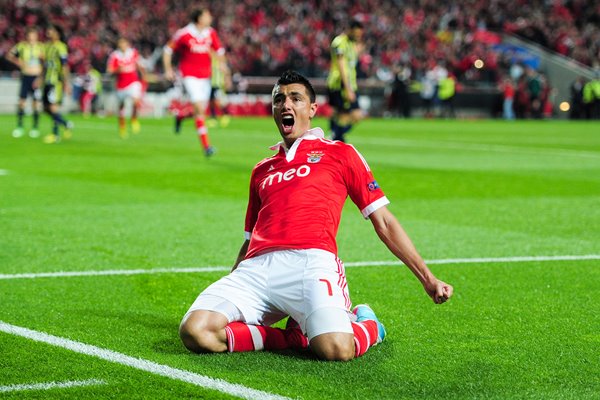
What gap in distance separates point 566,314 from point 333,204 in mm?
1611

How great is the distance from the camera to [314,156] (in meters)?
5.79

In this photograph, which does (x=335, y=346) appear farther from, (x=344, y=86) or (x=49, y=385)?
(x=344, y=86)

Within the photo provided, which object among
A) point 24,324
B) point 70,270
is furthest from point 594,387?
point 70,270

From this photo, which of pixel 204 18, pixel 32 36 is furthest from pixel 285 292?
pixel 32 36

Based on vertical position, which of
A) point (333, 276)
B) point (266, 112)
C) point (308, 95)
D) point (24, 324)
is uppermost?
point (308, 95)

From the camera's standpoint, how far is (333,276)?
5.48 meters

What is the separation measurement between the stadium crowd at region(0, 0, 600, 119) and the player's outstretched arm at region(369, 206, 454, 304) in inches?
1437

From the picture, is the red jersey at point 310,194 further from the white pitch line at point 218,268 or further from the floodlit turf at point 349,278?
the white pitch line at point 218,268

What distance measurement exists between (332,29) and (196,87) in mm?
30198

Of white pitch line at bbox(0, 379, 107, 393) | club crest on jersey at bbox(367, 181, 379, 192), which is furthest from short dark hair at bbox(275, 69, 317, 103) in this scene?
white pitch line at bbox(0, 379, 107, 393)

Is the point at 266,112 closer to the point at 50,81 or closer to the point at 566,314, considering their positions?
the point at 50,81

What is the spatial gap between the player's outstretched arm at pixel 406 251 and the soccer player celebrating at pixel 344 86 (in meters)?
14.0

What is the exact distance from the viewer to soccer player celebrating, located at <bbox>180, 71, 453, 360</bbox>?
5293 millimetres

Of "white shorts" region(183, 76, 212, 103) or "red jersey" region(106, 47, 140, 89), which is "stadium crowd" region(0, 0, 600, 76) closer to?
"red jersey" region(106, 47, 140, 89)
